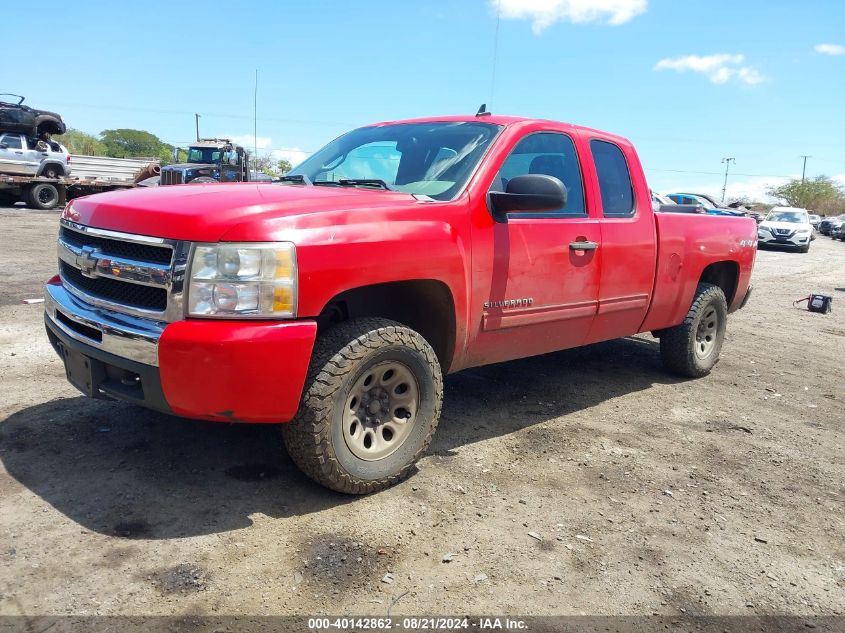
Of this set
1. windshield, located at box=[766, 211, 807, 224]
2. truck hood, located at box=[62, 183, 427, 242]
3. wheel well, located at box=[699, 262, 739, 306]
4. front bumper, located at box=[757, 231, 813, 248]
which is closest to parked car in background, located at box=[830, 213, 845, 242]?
windshield, located at box=[766, 211, 807, 224]

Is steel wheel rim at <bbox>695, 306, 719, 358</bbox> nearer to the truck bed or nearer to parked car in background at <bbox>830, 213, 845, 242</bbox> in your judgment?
the truck bed

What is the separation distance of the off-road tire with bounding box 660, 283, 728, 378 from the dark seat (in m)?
1.86

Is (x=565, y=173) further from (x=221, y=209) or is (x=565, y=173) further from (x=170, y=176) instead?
(x=170, y=176)

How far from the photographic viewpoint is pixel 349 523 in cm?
309

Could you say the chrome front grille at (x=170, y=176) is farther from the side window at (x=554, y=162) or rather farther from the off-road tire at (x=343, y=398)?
the off-road tire at (x=343, y=398)

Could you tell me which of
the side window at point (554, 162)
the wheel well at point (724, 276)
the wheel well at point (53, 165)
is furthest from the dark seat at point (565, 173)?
the wheel well at point (53, 165)

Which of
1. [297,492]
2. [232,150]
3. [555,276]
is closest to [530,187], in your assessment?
[555,276]

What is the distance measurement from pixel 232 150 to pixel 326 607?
2146cm

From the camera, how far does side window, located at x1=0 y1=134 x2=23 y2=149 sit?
21112 millimetres

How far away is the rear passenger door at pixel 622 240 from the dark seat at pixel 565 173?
0.15 m

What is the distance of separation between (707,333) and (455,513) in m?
3.77

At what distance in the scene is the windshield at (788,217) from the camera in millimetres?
26078

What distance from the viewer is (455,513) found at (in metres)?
3.26

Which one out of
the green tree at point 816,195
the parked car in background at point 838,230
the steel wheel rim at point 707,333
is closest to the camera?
the steel wheel rim at point 707,333
